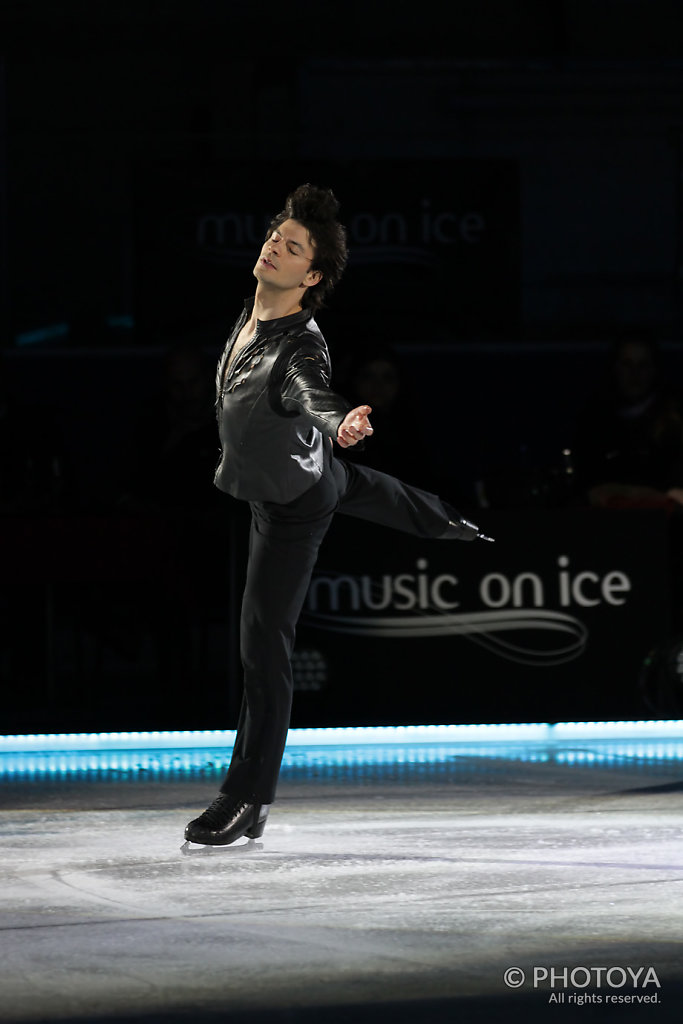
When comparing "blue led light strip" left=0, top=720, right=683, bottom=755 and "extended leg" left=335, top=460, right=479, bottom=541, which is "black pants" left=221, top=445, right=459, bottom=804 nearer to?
"extended leg" left=335, top=460, right=479, bottom=541

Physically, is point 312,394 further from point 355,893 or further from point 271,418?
point 355,893

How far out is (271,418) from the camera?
4848 millimetres

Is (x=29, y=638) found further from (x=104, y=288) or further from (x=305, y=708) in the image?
(x=104, y=288)

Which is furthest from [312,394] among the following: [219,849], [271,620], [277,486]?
[219,849]

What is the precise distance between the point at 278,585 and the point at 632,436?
12.6ft

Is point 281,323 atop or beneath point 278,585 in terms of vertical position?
atop

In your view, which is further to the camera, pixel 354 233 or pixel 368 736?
pixel 354 233

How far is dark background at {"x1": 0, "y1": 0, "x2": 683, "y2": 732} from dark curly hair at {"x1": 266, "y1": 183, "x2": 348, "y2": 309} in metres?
2.69

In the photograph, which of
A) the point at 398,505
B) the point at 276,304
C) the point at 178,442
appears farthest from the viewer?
the point at 178,442

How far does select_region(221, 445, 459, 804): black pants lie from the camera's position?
16.4 feet

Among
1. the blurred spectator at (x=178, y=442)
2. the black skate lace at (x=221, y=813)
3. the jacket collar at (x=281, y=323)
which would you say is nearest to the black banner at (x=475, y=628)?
the blurred spectator at (x=178, y=442)

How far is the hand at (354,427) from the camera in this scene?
426 centimetres

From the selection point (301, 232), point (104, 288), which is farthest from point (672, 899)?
point (104, 288)

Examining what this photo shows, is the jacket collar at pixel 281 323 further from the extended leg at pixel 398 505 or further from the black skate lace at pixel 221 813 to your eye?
the black skate lace at pixel 221 813
